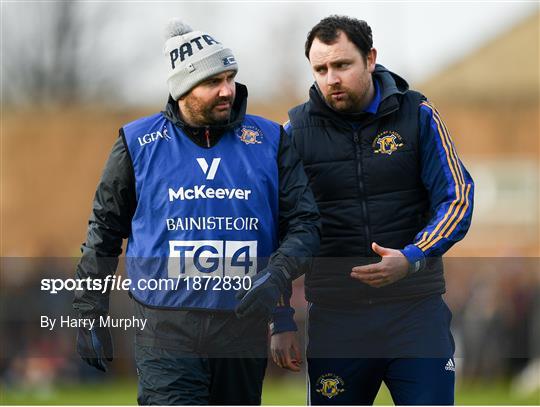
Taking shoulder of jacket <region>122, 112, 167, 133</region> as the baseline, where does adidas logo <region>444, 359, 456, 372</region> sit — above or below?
below

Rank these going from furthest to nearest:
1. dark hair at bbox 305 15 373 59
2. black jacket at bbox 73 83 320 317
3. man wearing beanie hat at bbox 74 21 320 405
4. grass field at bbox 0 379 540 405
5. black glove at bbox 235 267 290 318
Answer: grass field at bbox 0 379 540 405, dark hair at bbox 305 15 373 59, black jacket at bbox 73 83 320 317, man wearing beanie hat at bbox 74 21 320 405, black glove at bbox 235 267 290 318

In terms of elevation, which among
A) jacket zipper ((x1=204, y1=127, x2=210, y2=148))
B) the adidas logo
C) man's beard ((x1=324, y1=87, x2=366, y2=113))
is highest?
man's beard ((x1=324, y1=87, x2=366, y2=113))

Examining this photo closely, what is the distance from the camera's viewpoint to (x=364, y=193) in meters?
6.52

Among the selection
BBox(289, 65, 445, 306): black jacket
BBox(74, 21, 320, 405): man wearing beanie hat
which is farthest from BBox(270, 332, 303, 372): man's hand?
BBox(289, 65, 445, 306): black jacket

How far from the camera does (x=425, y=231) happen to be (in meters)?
6.36

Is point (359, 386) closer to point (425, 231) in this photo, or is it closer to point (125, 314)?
point (425, 231)

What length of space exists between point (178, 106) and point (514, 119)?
2864 cm

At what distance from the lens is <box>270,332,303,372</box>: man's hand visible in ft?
21.2

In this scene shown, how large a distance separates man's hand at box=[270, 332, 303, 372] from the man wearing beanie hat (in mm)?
153

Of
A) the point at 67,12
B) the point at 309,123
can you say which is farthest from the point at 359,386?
the point at 67,12

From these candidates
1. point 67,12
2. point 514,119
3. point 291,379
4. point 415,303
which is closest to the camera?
point 415,303

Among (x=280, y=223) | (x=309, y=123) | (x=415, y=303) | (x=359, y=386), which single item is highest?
(x=309, y=123)

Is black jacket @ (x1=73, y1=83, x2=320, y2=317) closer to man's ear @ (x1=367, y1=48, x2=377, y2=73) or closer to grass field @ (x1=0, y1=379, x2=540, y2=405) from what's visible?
man's ear @ (x1=367, y1=48, x2=377, y2=73)

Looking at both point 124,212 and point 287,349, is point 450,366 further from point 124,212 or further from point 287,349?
point 124,212
